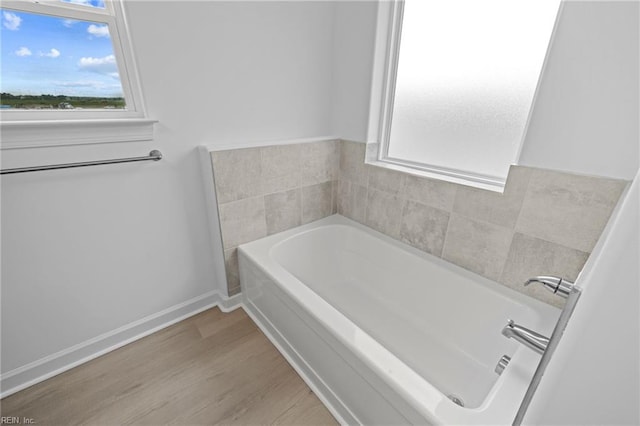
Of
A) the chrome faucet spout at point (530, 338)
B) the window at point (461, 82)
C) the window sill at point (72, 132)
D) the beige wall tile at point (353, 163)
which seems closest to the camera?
the chrome faucet spout at point (530, 338)

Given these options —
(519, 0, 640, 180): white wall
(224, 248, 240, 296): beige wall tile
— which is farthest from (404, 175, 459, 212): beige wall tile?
(224, 248, 240, 296): beige wall tile

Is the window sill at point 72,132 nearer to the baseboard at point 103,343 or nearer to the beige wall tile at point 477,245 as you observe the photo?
the baseboard at point 103,343

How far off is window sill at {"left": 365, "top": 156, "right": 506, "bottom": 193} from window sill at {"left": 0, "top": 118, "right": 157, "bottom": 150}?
133cm

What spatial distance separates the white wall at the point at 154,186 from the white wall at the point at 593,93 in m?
1.27

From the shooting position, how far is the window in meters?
1.25

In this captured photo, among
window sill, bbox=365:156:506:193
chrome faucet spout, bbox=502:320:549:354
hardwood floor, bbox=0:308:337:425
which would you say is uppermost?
window sill, bbox=365:156:506:193

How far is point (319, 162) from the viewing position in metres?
1.95

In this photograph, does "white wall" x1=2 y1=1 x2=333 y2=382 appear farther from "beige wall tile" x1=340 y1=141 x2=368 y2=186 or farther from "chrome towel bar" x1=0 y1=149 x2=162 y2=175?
"beige wall tile" x1=340 y1=141 x2=368 y2=186

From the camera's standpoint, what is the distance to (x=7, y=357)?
4.17 feet

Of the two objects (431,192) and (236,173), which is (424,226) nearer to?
(431,192)

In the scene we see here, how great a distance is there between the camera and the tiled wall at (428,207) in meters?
1.14

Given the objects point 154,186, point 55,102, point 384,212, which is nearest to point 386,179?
point 384,212

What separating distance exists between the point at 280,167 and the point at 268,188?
0.50 feet

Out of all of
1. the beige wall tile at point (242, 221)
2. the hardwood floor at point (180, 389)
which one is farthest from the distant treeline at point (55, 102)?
the hardwood floor at point (180, 389)
